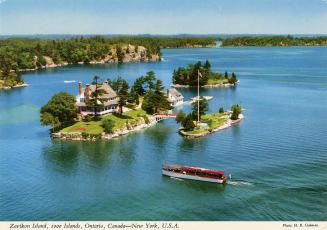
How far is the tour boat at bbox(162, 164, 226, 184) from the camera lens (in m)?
43.8

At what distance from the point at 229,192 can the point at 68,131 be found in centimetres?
2833

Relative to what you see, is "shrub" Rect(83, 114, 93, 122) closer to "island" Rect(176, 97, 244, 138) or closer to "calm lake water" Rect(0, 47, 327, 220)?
"calm lake water" Rect(0, 47, 327, 220)

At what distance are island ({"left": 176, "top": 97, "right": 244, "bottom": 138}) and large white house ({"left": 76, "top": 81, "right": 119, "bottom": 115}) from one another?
10.8m

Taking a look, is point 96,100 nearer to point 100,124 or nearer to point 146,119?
point 100,124

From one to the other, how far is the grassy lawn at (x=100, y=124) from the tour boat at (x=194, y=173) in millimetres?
18148

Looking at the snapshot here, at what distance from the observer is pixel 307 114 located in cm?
7462

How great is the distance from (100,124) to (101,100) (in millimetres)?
4364

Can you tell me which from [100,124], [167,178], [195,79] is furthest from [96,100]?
[195,79]

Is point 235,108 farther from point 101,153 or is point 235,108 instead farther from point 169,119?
point 101,153

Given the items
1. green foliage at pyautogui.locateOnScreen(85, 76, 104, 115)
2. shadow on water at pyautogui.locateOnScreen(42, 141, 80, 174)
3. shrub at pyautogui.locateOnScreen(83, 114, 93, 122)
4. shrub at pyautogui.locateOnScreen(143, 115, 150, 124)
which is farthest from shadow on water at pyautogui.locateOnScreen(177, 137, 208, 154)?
shrub at pyautogui.locateOnScreen(83, 114, 93, 122)

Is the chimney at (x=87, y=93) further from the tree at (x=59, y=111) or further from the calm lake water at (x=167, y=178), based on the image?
the calm lake water at (x=167, y=178)

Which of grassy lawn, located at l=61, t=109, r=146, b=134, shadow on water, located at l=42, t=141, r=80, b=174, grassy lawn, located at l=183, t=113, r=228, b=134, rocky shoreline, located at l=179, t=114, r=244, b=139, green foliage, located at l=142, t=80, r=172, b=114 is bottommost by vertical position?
shadow on water, located at l=42, t=141, r=80, b=174

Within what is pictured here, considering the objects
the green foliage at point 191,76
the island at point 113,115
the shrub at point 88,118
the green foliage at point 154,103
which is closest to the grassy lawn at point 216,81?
the green foliage at point 191,76

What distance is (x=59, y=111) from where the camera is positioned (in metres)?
63.3
